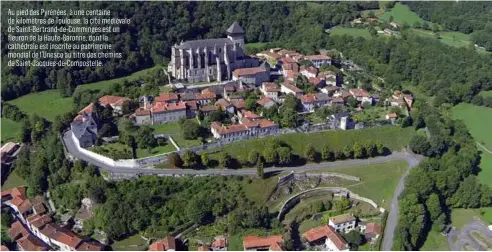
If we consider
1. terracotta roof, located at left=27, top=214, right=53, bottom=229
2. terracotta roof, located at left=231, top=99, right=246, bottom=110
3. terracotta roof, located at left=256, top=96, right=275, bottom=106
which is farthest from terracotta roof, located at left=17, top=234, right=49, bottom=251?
terracotta roof, located at left=256, top=96, right=275, bottom=106

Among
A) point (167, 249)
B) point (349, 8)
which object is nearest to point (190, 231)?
point (167, 249)

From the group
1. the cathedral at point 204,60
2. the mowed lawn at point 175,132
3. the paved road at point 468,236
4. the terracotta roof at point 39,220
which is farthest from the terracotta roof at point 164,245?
the cathedral at point 204,60

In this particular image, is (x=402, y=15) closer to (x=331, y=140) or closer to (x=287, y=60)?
(x=287, y=60)

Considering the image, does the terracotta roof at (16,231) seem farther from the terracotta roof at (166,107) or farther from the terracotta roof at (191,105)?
the terracotta roof at (191,105)

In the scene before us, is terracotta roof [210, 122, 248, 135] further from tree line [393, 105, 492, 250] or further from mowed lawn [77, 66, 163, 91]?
mowed lawn [77, 66, 163, 91]

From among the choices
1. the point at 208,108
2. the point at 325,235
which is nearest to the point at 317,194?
the point at 325,235
